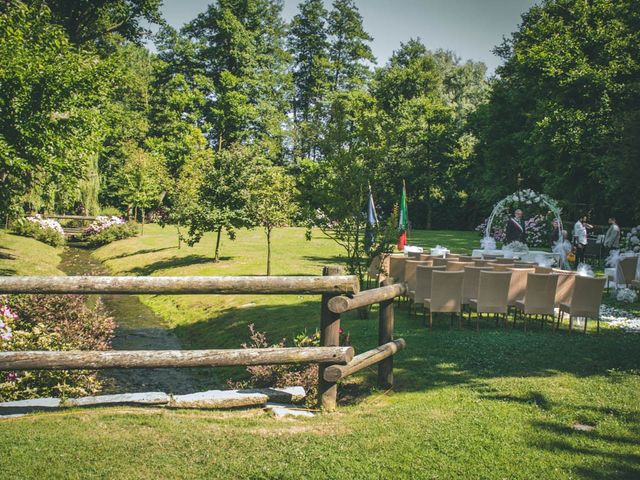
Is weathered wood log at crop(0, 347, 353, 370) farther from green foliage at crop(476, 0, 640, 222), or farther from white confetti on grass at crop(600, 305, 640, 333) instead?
green foliage at crop(476, 0, 640, 222)

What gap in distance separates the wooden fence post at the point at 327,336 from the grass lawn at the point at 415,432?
0.19 metres

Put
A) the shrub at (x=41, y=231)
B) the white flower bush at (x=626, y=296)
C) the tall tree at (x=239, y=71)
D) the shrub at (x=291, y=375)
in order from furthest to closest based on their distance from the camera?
the tall tree at (x=239, y=71) → the shrub at (x=41, y=231) → the white flower bush at (x=626, y=296) → the shrub at (x=291, y=375)

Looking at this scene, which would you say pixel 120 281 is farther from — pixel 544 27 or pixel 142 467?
pixel 544 27

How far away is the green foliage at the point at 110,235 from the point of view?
32.5 m

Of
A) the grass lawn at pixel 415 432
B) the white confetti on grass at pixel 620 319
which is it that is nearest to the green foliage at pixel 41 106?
the grass lawn at pixel 415 432

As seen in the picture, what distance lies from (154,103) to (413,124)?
78.9ft

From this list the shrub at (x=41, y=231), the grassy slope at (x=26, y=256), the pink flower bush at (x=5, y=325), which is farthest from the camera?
the shrub at (x=41, y=231)

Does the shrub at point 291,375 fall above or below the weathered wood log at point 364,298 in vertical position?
below

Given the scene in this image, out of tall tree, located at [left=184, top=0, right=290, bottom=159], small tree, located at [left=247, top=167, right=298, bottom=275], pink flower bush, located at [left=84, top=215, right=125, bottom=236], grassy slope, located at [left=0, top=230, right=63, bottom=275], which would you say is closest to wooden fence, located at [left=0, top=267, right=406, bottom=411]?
small tree, located at [left=247, top=167, right=298, bottom=275]

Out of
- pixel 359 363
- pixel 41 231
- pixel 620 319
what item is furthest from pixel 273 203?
pixel 41 231

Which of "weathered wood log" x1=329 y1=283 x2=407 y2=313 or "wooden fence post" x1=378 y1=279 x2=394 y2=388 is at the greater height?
"weathered wood log" x1=329 y1=283 x2=407 y2=313

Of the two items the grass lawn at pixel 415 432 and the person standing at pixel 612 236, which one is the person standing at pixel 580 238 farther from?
the grass lawn at pixel 415 432

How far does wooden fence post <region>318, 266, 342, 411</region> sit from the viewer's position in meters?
5.64

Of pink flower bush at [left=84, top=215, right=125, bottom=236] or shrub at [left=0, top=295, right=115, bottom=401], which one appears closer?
shrub at [left=0, top=295, right=115, bottom=401]
